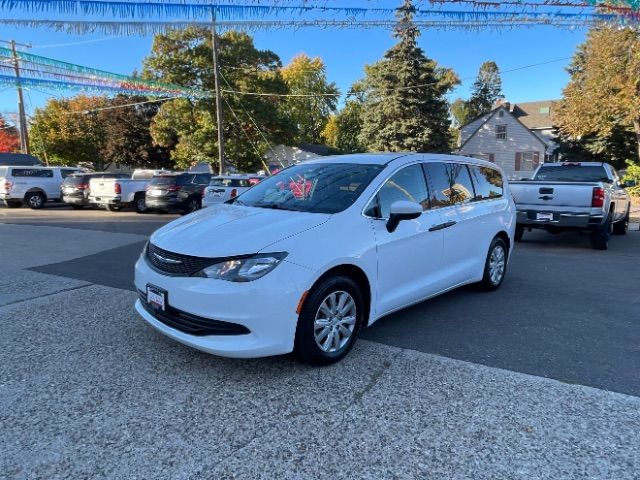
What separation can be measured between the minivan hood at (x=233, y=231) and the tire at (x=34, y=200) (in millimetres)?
17717

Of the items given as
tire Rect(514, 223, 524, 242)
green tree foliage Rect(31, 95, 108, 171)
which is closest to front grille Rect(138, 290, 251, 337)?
tire Rect(514, 223, 524, 242)

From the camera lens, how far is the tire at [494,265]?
19.2ft

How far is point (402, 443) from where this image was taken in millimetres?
2721

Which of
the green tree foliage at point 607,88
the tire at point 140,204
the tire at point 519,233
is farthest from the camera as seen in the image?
the green tree foliage at point 607,88

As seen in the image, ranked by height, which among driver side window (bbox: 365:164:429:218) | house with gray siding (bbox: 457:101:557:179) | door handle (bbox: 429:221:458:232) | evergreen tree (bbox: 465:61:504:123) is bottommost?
door handle (bbox: 429:221:458:232)

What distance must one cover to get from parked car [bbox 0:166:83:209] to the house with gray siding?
1355 inches

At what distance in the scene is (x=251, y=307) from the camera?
10.5ft

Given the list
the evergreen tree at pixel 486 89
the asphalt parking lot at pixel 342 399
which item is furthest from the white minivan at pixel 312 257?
the evergreen tree at pixel 486 89

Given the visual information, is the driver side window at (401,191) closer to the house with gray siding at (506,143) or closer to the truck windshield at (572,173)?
the truck windshield at (572,173)

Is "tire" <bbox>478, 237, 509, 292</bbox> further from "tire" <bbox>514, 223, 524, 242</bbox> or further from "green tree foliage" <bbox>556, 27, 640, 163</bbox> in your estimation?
"green tree foliage" <bbox>556, 27, 640, 163</bbox>

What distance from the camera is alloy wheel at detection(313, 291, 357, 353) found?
11.7 feet

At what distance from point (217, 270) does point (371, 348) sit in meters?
1.58

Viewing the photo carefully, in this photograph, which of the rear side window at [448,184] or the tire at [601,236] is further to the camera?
the tire at [601,236]

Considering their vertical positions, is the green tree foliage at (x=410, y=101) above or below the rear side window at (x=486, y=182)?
above
